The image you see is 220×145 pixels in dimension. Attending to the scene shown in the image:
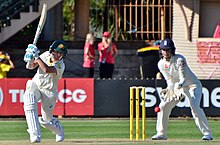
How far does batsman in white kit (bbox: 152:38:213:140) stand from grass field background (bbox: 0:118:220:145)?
1.21ft

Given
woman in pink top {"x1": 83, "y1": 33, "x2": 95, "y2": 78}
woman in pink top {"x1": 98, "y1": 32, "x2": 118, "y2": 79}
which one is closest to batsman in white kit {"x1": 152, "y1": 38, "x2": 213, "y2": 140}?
woman in pink top {"x1": 98, "y1": 32, "x2": 118, "y2": 79}

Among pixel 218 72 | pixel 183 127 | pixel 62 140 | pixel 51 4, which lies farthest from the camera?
pixel 51 4

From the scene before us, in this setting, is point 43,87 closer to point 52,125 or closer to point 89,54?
point 52,125

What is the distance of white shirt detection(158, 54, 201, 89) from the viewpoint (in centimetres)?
1625

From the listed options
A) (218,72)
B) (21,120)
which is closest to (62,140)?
(21,120)

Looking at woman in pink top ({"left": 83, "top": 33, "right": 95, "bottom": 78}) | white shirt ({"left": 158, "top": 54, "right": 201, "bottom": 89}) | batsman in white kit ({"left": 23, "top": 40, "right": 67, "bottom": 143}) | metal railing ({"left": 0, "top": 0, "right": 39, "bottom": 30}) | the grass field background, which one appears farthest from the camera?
metal railing ({"left": 0, "top": 0, "right": 39, "bottom": 30})

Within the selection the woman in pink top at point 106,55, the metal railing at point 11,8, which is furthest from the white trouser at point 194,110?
the metal railing at point 11,8

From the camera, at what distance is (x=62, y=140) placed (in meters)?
15.8

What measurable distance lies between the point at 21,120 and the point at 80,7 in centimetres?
863

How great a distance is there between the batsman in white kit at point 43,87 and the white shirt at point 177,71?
6.69 ft

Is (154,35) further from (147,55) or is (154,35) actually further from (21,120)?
(21,120)

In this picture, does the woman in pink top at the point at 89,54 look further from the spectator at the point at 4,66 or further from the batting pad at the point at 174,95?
the batting pad at the point at 174,95

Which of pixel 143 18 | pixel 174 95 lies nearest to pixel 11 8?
pixel 143 18

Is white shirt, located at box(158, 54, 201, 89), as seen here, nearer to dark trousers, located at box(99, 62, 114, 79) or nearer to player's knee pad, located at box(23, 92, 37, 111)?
player's knee pad, located at box(23, 92, 37, 111)
